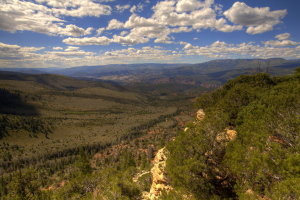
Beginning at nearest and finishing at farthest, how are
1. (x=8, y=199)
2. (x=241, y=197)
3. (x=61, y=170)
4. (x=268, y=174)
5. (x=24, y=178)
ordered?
1. (x=268, y=174)
2. (x=241, y=197)
3. (x=8, y=199)
4. (x=24, y=178)
5. (x=61, y=170)

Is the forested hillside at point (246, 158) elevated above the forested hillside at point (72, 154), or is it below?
above

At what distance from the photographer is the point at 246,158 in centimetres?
1562

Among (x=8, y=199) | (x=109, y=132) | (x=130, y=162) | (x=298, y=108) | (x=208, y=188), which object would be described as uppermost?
(x=298, y=108)

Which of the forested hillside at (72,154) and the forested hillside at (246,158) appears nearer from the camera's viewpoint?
the forested hillside at (246,158)

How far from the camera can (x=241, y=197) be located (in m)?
14.7

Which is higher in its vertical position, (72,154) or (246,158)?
(246,158)

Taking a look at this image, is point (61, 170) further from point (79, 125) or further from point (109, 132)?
point (79, 125)

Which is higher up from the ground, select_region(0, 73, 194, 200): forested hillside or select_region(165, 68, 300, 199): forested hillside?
select_region(165, 68, 300, 199): forested hillside

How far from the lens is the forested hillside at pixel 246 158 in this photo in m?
13.3

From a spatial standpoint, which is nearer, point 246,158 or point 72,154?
point 246,158

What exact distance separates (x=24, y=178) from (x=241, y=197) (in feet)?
108

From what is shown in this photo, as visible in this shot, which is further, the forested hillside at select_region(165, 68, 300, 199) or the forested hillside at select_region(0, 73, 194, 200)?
the forested hillside at select_region(0, 73, 194, 200)

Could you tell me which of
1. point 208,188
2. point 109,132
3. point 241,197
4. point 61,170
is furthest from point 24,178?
point 109,132

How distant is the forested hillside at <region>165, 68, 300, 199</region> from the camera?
13266 mm
